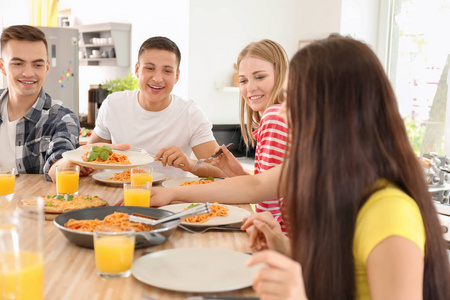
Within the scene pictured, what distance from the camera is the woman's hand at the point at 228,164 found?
245 cm

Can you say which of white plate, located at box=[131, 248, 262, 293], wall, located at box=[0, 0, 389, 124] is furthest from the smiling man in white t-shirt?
wall, located at box=[0, 0, 389, 124]

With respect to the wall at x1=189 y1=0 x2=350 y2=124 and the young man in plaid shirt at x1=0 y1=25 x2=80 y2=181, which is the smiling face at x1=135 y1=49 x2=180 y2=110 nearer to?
the young man in plaid shirt at x1=0 y1=25 x2=80 y2=181

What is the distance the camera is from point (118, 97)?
10.4ft

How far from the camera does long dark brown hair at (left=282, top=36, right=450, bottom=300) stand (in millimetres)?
1017

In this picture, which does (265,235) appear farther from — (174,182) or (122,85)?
(122,85)

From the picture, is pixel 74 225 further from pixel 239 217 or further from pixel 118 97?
pixel 118 97

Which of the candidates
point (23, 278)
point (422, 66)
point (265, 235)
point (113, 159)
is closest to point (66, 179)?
point (113, 159)

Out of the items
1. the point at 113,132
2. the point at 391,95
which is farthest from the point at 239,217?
the point at 113,132

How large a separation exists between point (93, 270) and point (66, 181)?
84 centimetres

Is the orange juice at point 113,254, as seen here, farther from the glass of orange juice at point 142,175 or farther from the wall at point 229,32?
the wall at point 229,32

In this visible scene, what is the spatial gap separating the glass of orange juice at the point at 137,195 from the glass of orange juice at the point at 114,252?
0.54 metres

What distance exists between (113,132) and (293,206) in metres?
2.20

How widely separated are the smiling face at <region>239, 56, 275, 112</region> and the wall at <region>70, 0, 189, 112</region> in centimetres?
264

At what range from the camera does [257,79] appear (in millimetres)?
2395
